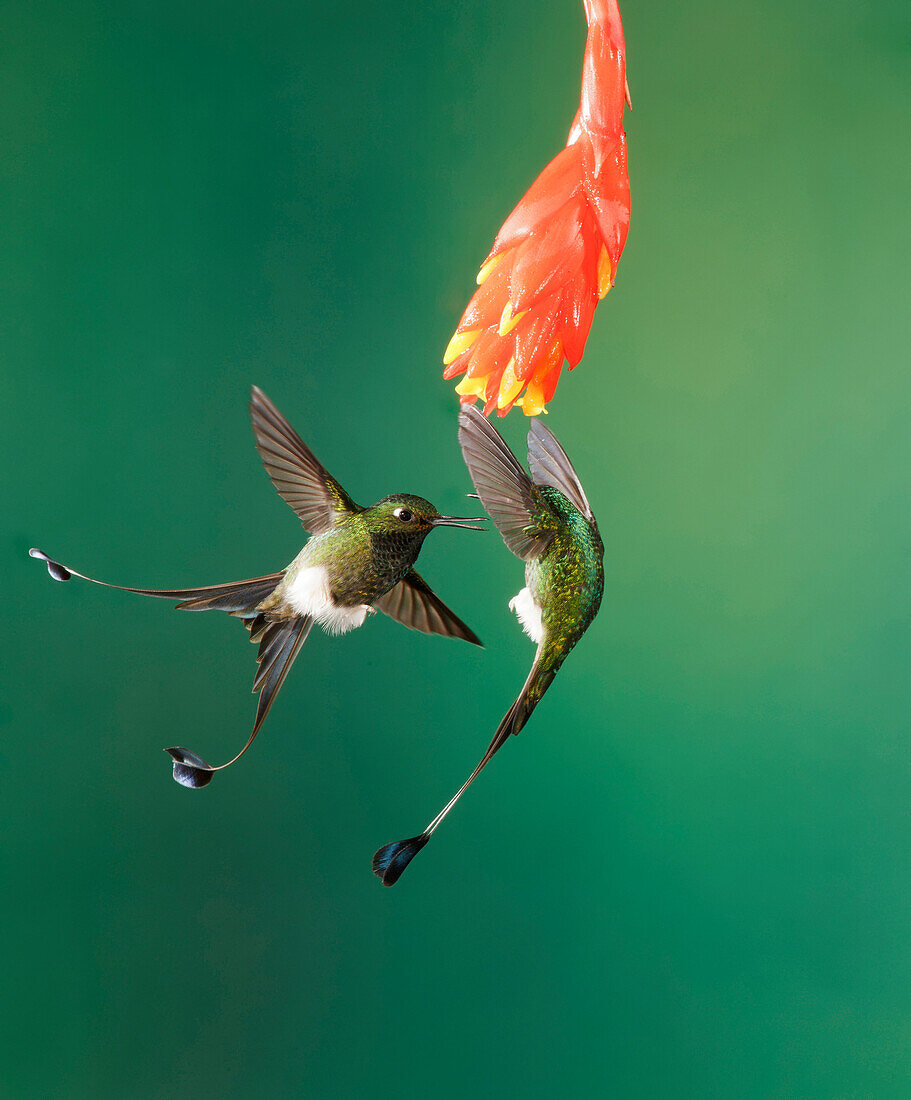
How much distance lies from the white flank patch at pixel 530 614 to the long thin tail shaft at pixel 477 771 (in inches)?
0.8

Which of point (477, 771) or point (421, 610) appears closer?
point (477, 771)

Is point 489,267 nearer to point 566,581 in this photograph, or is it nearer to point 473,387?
point 473,387

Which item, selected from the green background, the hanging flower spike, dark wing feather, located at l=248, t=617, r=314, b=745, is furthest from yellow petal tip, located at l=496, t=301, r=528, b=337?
the green background

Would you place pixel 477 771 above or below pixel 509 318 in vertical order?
below

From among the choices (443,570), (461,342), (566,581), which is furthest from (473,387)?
(443,570)

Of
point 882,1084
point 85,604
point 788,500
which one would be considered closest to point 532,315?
point 85,604

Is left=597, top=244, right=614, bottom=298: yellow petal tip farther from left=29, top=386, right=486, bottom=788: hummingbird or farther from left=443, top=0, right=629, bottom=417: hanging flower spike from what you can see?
left=29, top=386, right=486, bottom=788: hummingbird

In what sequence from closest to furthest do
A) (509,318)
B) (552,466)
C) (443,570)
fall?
(509,318) → (552,466) → (443,570)

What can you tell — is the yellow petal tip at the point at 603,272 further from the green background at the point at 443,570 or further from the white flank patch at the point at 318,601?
the green background at the point at 443,570

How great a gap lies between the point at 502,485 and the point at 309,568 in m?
0.12

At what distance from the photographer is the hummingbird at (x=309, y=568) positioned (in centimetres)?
56

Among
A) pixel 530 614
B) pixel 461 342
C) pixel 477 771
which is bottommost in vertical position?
pixel 477 771

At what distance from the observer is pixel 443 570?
3.51 ft

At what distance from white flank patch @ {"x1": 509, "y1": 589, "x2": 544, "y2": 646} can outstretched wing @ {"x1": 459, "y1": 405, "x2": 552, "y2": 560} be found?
0.04 meters
